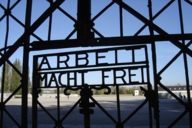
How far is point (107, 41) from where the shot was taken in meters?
4.94

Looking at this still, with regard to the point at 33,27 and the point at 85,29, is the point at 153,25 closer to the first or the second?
the point at 85,29

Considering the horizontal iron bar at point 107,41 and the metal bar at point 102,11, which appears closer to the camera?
the horizontal iron bar at point 107,41

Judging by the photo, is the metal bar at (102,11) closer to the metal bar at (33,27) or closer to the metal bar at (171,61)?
the metal bar at (33,27)

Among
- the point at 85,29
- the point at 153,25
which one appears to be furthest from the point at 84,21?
the point at 153,25

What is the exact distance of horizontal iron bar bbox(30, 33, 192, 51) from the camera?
4743mm

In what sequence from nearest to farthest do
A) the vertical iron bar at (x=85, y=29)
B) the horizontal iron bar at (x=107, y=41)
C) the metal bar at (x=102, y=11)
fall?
the horizontal iron bar at (x=107, y=41)
the vertical iron bar at (x=85, y=29)
the metal bar at (x=102, y=11)

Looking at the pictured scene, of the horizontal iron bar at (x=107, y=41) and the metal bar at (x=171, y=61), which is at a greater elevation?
the horizontal iron bar at (x=107, y=41)

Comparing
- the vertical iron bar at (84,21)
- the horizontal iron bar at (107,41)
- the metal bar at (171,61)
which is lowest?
the metal bar at (171,61)

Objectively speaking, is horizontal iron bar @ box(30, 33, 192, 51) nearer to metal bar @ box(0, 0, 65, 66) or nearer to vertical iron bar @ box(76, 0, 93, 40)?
vertical iron bar @ box(76, 0, 93, 40)

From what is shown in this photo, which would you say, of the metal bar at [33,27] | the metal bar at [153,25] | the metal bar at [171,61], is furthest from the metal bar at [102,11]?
the metal bar at [171,61]

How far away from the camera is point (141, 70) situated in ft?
16.2

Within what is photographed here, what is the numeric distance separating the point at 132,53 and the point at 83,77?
1.01m

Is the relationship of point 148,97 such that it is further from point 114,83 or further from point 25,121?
point 25,121

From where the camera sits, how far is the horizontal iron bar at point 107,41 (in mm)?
4743
